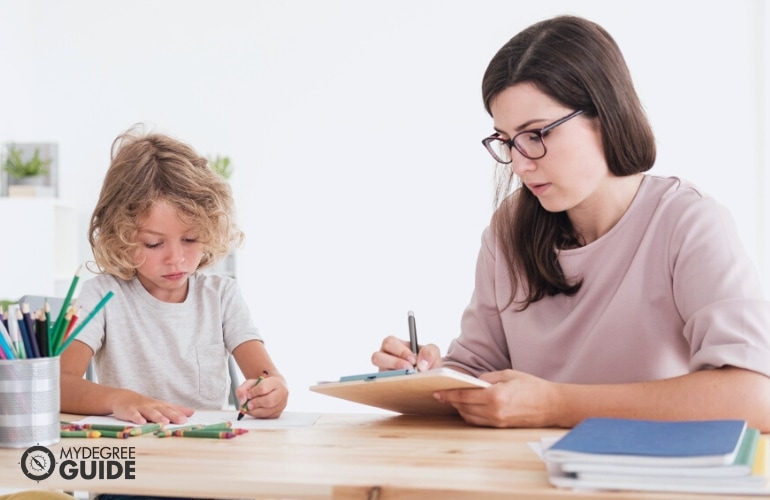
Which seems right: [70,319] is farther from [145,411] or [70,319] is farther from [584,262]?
[584,262]

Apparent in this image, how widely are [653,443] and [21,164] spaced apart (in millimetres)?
4256

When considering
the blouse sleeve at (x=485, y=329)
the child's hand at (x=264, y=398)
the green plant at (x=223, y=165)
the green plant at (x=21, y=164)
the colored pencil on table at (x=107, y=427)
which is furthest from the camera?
the green plant at (x=223, y=165)

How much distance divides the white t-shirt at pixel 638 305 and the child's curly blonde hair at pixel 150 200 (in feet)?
1.80

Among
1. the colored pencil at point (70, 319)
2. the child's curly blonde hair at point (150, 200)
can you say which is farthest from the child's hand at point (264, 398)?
the child's curly blonde hair at point (150, 200)

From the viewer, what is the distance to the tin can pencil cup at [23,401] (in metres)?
1.09

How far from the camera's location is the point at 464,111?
470 cm

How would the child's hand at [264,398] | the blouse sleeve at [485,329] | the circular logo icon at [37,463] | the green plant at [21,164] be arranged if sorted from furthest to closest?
the green plant at [21,164], the blouse sleeve at [485,329], the child's hand at [264,398], the circular logo icon at [37,463]

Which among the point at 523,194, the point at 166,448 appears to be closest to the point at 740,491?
the point at 166,448

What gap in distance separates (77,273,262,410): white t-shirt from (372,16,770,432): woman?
1.62 ft

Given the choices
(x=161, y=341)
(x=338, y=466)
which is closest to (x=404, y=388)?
(x=338, y=466)

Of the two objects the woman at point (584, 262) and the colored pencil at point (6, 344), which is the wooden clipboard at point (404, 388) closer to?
the woman at point (584, 262)

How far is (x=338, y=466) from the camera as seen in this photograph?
0.97 meters

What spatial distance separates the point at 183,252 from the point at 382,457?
0.84 metres

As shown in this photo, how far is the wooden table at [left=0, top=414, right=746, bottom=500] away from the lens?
0.86 metres
